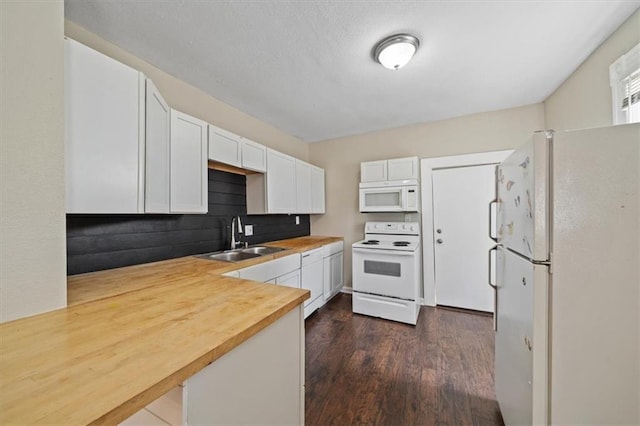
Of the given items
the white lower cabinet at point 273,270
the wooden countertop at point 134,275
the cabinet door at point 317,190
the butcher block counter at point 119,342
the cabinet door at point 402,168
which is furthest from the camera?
the cabinet door at point 317,190

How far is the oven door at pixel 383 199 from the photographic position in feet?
10.4

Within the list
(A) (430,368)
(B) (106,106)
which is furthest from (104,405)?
(A) (430,368)

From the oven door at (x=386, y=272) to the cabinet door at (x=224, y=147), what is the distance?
176 centimetres

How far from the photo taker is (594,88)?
6.14ft

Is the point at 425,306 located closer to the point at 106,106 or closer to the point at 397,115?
the point at 397,115

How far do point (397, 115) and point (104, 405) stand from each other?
3393 millimetres

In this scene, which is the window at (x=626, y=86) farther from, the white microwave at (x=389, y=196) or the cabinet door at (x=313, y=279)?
the cabinet door at (x=313, y=279)

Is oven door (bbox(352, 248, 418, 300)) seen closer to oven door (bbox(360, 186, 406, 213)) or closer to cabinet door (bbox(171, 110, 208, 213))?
oven door (bbox(360, 186, 406, 213))

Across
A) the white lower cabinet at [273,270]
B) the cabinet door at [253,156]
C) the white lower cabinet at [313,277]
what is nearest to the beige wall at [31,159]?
the white lower cabinet at [273,270]

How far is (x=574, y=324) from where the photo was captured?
928mm

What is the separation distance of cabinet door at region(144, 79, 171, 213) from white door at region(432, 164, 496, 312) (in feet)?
10.1

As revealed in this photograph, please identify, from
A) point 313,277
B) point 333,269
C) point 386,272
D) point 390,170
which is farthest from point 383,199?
point 313,277

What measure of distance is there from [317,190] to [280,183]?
3.23 ft

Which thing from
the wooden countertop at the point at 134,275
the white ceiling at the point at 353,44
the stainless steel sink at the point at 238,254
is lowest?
the stainless steel sink at the point at 238,254
